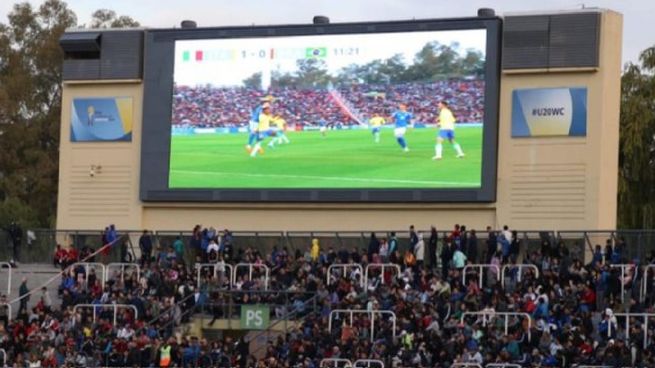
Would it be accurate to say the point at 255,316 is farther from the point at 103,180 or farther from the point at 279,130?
the point at 103,180

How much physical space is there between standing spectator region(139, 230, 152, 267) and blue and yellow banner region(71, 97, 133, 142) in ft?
9.97

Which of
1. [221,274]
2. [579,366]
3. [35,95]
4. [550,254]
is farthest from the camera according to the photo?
[35,95]

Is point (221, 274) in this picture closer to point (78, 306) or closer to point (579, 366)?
point (78, 306)

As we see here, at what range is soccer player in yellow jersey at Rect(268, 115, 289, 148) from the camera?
46.6 m

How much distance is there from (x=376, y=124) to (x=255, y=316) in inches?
221

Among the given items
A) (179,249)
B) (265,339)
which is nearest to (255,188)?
(179,249)

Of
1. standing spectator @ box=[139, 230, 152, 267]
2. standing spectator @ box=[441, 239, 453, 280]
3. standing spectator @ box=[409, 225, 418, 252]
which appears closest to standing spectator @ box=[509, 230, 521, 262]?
standing spectator @ box=[441, 239, 453, 280]

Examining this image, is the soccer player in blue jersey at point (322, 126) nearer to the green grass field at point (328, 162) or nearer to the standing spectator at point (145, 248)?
the green grass field at point (328, 162)

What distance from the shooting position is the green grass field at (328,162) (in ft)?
146

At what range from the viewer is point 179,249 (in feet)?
152

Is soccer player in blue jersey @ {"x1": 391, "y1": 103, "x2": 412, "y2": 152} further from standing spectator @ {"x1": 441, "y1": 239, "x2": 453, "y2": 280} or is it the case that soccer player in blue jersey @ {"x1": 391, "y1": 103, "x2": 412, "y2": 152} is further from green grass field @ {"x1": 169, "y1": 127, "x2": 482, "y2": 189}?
standing spectator @ {"x1": 441, "y1": 239, "x2": 453, "y2": 280}

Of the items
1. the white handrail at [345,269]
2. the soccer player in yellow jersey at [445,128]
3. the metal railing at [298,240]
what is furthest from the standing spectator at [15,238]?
the soccer player in yellow jersey at [445,128]

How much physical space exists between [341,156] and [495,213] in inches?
154

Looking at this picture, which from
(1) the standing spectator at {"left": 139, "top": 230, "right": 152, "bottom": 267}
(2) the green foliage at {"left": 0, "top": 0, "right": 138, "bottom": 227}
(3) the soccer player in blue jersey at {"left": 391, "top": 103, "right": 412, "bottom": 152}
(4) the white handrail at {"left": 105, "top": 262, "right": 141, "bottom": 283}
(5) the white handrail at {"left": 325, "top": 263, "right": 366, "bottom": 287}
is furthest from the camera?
(2) the green foliage at {"left": 0, "top": 0, "right": 138, "bottom": 227}
